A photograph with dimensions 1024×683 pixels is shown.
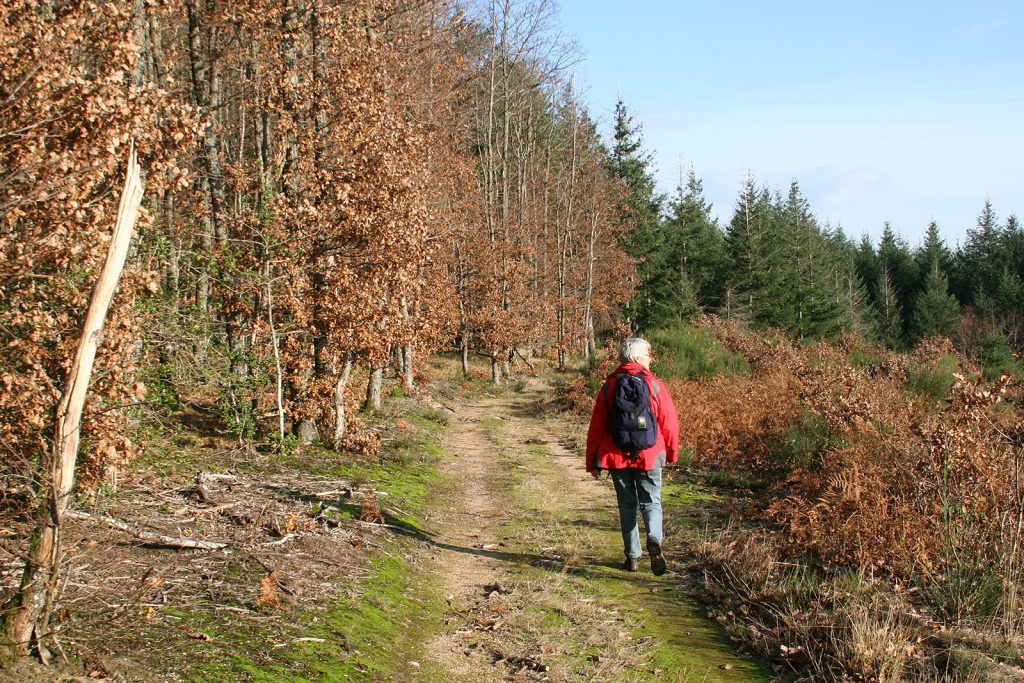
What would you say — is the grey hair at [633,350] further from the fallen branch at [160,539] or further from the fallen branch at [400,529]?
the fallen branch at [160,539]

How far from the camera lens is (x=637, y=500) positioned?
7.66m

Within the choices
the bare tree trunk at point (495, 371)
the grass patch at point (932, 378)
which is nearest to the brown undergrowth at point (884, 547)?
the grass patch at point (932, 378)

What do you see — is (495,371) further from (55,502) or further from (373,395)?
(55,502)

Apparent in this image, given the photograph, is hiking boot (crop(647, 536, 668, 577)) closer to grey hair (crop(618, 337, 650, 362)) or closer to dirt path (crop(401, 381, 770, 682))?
dirt path (crop(401, 381, 770, 682))

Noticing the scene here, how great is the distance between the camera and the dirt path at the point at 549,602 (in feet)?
18.1

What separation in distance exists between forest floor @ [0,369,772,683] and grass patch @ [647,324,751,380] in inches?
403

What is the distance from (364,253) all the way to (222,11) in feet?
16.6

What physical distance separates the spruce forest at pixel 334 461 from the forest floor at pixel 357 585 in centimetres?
4

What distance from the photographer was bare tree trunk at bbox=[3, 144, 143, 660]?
4000mm

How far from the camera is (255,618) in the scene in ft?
17.6

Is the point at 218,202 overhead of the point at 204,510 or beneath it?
overhead

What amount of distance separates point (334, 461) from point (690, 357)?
44.7ft

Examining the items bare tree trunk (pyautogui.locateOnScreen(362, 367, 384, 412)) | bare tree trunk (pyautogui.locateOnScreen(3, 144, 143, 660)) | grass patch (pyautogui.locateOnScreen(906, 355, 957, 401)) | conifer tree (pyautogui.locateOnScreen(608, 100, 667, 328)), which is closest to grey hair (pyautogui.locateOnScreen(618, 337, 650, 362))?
bare tree trunk (pyautogui.locateOnScreen(3, 144, 143, 660))

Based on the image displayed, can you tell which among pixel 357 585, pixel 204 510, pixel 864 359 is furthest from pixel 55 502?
pixel 864 359
